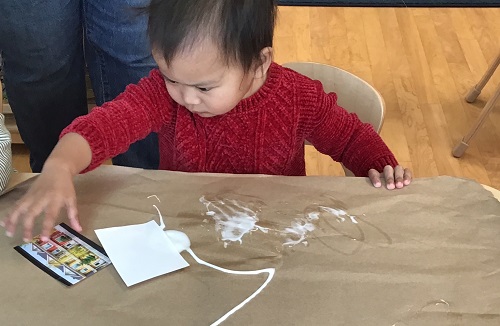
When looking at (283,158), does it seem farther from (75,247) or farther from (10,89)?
(10,89)

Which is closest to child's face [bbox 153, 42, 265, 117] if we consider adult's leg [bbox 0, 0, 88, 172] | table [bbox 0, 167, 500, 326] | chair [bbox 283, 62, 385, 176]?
table [bbox 0, 167, 500, 326]

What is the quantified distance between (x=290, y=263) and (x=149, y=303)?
0.18 metres

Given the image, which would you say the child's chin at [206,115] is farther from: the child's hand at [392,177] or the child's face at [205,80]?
the child's hand at [392,177]

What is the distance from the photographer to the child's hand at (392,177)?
842 millimetres

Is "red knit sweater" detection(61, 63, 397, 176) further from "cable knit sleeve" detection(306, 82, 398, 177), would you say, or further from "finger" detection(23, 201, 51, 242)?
"finger" detection(23, 201, 51, 242)

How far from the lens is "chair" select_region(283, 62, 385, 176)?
111 centimetres

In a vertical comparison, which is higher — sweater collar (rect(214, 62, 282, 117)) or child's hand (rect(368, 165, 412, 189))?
sweater collar (rect(214, 62, 282, 117))

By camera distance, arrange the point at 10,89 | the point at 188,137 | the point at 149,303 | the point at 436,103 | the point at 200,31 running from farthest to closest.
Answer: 1. the point at 436,103
2. the point at 10,89
3. the point at 188,137
4. the point at 200,31
5. the point at 149,303

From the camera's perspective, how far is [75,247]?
71cm

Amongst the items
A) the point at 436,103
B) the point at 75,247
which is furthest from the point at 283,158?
the point at 436,103

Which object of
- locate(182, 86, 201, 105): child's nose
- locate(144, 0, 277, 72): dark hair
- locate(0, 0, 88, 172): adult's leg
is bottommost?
locate(0, 0, 88, 172): adult's leg

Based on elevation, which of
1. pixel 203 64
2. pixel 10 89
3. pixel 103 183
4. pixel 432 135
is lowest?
pixel 432 135

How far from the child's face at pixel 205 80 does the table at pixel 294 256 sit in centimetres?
11

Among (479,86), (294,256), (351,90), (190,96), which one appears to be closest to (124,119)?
(190,96)
